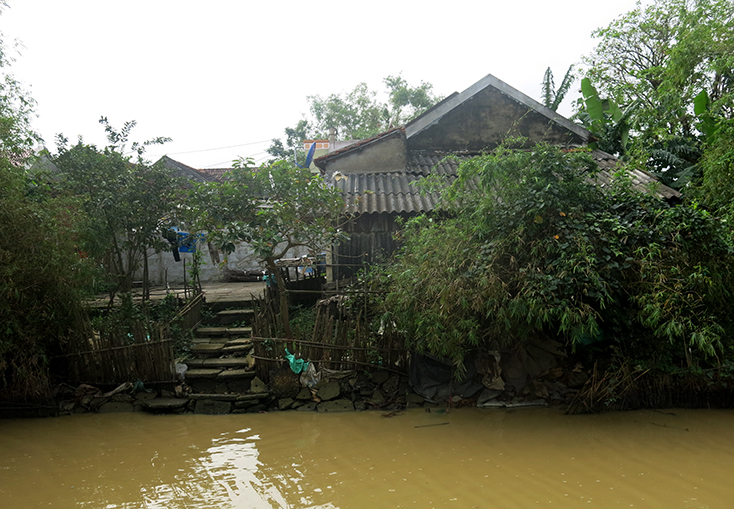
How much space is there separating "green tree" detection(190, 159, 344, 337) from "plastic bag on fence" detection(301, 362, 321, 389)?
Answer: 1.79 ft

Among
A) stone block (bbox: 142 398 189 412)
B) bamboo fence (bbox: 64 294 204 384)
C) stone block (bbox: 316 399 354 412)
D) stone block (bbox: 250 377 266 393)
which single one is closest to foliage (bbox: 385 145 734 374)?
stone block (bbox: 316 399 354 412)

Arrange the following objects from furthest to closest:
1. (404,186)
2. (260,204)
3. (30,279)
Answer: (404,186) < (260,204) < (30,279)

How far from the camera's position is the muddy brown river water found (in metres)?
3.63

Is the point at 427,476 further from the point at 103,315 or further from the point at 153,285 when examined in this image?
the point at 153,285

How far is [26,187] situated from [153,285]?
7.99 meters

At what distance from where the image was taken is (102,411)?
5.86 metres

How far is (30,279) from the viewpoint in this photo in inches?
216

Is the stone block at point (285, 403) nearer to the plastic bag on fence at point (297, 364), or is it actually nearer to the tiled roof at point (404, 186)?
the plastic bag on fence at point (297, 364)

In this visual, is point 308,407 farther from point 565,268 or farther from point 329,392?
point 565,268

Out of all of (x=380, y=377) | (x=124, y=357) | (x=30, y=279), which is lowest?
(x=380, y=377)

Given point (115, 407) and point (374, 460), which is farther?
point (115, 407)

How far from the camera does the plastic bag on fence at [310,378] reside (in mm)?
5922

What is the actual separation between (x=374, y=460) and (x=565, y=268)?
273 cm

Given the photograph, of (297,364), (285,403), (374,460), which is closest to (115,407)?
(285,403)
